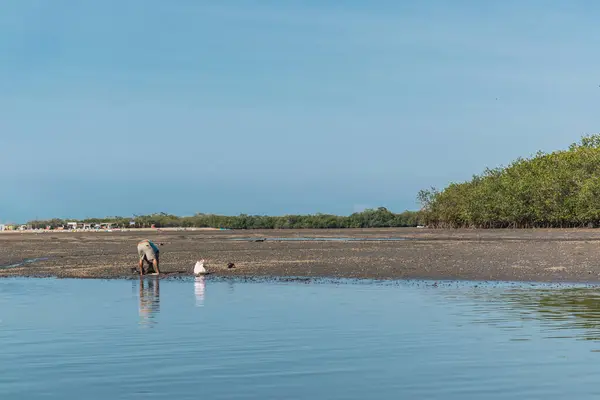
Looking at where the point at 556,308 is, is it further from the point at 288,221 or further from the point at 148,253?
the point at 288,221

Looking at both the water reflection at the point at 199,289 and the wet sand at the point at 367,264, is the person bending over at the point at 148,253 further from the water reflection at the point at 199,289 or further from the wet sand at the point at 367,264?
the water reflection at the point at 199,289

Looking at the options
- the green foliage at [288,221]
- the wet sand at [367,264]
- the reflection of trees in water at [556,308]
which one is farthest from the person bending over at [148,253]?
the green foliage at [288,221]

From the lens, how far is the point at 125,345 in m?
14.5

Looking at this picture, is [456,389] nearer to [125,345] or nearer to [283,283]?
[125,345]

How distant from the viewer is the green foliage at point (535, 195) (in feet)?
266

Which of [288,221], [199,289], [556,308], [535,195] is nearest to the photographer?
[556,308]

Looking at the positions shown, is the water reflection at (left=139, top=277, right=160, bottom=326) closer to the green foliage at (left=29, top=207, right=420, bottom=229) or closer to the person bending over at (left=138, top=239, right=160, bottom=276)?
the person bending over at (left=138, top=239, right=160, bottom=276)

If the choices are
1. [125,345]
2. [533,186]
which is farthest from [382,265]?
[533,186]

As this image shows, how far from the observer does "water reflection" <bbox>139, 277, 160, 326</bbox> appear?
60.4 feet

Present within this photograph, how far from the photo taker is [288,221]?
435 ft

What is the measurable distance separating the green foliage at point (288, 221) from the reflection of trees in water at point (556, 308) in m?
103

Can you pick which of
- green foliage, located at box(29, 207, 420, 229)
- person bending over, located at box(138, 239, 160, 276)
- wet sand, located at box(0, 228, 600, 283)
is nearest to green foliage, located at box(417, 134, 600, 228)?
green foliage, located at box(29, 207, 420, 229)

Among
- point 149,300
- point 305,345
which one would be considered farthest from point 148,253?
point 305,345

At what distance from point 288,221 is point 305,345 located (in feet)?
388
